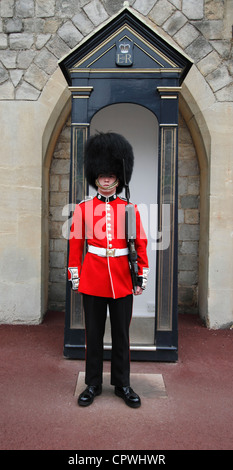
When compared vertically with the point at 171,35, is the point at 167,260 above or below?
below

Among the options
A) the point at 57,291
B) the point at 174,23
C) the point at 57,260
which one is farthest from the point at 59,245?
the point at 174,23

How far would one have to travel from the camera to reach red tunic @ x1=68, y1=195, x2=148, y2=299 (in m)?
2.22

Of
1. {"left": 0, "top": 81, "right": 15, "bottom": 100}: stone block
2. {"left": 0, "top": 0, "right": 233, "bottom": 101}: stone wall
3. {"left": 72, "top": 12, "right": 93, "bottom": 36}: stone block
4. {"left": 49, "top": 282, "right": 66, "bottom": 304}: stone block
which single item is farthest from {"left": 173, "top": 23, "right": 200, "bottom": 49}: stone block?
{"left": 49, "top": 282, "right": 66, "bottom": 304}: stone block

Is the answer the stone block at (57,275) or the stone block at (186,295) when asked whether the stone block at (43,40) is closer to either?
the stone block at (57,275)

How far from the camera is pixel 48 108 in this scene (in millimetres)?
3508

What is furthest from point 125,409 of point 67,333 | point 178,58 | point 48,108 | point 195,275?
point 48,108

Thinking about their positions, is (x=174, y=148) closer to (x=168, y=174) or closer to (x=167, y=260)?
(x=168, y=174)

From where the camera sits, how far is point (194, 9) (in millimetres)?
3479

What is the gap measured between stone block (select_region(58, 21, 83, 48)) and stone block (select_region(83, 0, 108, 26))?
0.17 m

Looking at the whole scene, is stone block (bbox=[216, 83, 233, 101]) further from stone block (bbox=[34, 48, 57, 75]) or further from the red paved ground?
the red paved ground

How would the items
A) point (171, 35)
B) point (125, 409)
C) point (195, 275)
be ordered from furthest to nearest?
point (195, 275), point (171, 35), point (125, 409)

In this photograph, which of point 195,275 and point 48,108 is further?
point 195,275

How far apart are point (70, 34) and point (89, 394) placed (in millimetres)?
2942

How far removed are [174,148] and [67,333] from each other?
4.77 ft
